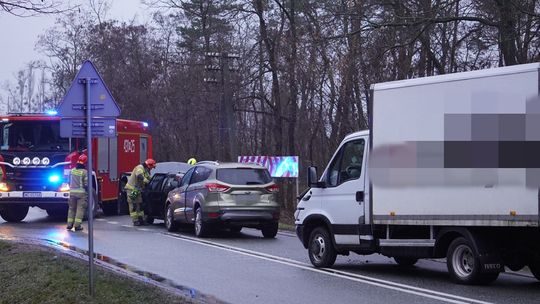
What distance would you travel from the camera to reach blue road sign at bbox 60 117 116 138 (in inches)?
348

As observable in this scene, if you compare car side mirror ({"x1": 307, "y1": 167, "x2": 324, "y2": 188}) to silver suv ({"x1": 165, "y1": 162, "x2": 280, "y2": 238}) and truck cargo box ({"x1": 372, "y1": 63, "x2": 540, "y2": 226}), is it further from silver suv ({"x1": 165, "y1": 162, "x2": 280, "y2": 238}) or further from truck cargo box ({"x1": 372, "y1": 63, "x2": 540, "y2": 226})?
silver suv ({"x1": 165, "y1": 162, "x2": 280, "y2": 238})

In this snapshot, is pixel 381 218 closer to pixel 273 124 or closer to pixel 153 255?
pixel 153 255

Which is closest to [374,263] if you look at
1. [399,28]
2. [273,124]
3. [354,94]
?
[399,28]

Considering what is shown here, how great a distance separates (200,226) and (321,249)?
5.46m

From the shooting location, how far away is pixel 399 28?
19375mm

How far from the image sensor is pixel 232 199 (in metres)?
16.4

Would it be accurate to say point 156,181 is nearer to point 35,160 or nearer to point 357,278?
point 35,160

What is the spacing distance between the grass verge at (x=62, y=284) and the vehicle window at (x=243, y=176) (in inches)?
215

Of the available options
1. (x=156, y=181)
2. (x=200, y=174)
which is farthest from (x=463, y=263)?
(x=156, y=181)

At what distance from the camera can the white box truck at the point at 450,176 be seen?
9148 mm

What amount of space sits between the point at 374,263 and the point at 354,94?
1367cm

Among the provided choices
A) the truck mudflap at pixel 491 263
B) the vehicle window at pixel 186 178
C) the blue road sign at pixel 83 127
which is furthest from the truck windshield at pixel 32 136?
the truck mudflap at pixel 491 263

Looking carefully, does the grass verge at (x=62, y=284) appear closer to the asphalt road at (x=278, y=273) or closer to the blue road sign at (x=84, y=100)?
the asphalt road at (x=278, y=273)

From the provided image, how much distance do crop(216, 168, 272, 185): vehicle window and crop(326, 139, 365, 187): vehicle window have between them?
4985 mm
